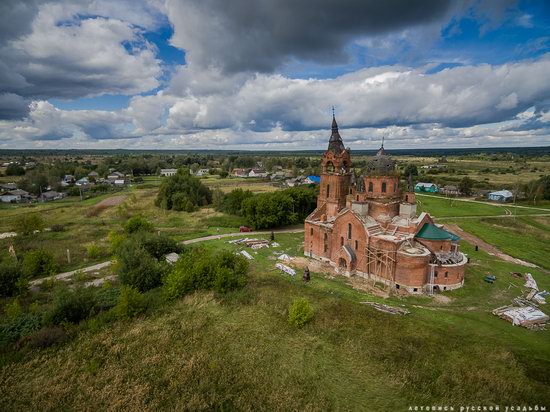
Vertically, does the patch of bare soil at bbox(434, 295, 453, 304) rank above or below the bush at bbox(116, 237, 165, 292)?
below

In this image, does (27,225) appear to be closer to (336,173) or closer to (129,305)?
(129,305)

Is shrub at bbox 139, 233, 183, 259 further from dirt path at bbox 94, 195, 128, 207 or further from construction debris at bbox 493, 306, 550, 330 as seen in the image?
dirt path at bbox 94, 195, 128, 207

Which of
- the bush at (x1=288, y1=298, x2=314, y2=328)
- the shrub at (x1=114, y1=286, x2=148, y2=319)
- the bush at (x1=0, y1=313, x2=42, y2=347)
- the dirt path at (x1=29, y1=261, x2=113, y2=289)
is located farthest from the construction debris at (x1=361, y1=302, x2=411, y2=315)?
the dirt path at (x1=29, y1=261, x2=113, y2=289)

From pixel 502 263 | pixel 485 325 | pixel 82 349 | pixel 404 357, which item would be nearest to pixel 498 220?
pixel 502 263

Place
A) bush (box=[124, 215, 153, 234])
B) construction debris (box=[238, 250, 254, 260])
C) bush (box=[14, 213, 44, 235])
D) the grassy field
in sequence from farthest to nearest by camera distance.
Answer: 1. bush (box=[14, 213, 44, 235])
2. bush (box=[124, 215, 153, 234])
3. construction debris (box=[238, 250, 254, 260])
4. the grassy field

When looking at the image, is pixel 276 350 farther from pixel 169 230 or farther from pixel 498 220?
pixel 498 220

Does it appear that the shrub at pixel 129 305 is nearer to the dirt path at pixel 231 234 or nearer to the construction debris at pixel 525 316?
the dirt path at pixel 231 234
